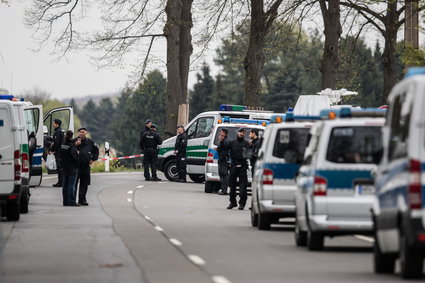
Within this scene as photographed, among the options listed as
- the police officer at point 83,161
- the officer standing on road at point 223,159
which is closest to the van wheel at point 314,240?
the police officer at point 83,161

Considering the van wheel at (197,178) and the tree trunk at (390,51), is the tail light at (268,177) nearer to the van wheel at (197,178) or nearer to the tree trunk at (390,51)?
the van wheel at (197,178)

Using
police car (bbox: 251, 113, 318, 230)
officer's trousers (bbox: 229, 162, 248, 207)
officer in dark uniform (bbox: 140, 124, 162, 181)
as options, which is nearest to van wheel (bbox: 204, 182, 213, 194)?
officer in dark uniform (bbox: 140, 124, 162, 181)

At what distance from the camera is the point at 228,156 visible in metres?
33.1

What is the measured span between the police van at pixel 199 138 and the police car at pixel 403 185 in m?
27.0

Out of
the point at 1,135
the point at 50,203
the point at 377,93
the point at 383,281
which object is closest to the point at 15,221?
the point at 1,135

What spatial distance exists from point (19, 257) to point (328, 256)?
3.91 metres

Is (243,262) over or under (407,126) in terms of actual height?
under

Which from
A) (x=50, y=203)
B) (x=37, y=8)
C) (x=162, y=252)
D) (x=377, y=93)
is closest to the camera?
(x=162, y=252)

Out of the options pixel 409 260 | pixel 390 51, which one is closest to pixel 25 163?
pixel 409 260

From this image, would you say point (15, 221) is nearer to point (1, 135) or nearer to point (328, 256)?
point (1, 135)

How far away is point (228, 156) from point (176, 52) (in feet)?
70.9

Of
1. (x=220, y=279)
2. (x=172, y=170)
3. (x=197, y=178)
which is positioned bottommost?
(x=220, y=279)

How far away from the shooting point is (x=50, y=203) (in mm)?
30281

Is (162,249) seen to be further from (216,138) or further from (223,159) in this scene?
(216,138)
